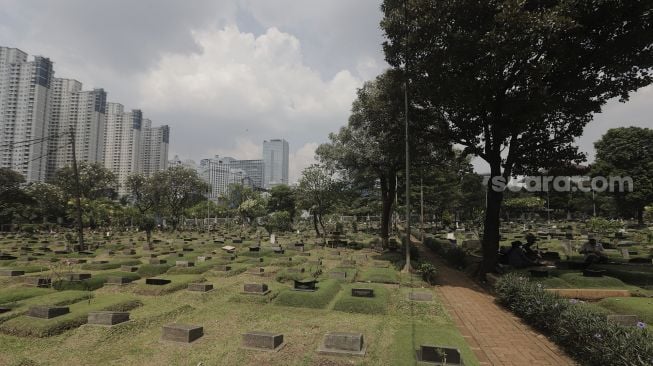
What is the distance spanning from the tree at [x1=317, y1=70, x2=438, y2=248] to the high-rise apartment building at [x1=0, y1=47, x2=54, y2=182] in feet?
180

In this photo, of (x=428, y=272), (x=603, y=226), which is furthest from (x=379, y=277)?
(x=603, y=226)

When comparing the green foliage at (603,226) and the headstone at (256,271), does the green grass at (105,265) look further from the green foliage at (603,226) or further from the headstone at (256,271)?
the green foliage at (603,226)

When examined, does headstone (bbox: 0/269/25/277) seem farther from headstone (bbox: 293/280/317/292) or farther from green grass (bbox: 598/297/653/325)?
green grass (bbox: 598/297/653/325)

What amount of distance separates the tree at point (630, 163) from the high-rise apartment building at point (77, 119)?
276 ft

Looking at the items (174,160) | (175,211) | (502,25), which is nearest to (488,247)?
(502,25)

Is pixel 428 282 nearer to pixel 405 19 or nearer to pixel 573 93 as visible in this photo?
pixel 573 93

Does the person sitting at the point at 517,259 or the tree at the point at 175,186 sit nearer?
the person sitting at the point at 517,259

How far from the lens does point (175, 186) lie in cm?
6225

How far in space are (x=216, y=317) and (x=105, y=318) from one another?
2.79 m

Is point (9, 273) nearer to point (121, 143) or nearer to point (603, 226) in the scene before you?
point (603, 226)

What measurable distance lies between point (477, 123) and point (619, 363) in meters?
13.1

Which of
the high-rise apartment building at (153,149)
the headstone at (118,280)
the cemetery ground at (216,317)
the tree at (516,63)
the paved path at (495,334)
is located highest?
the high-rise apartment building at (153,149)

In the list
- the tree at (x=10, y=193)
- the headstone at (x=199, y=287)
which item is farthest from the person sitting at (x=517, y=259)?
the tree at (x=10, y=193)

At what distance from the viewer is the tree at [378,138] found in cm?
2089
